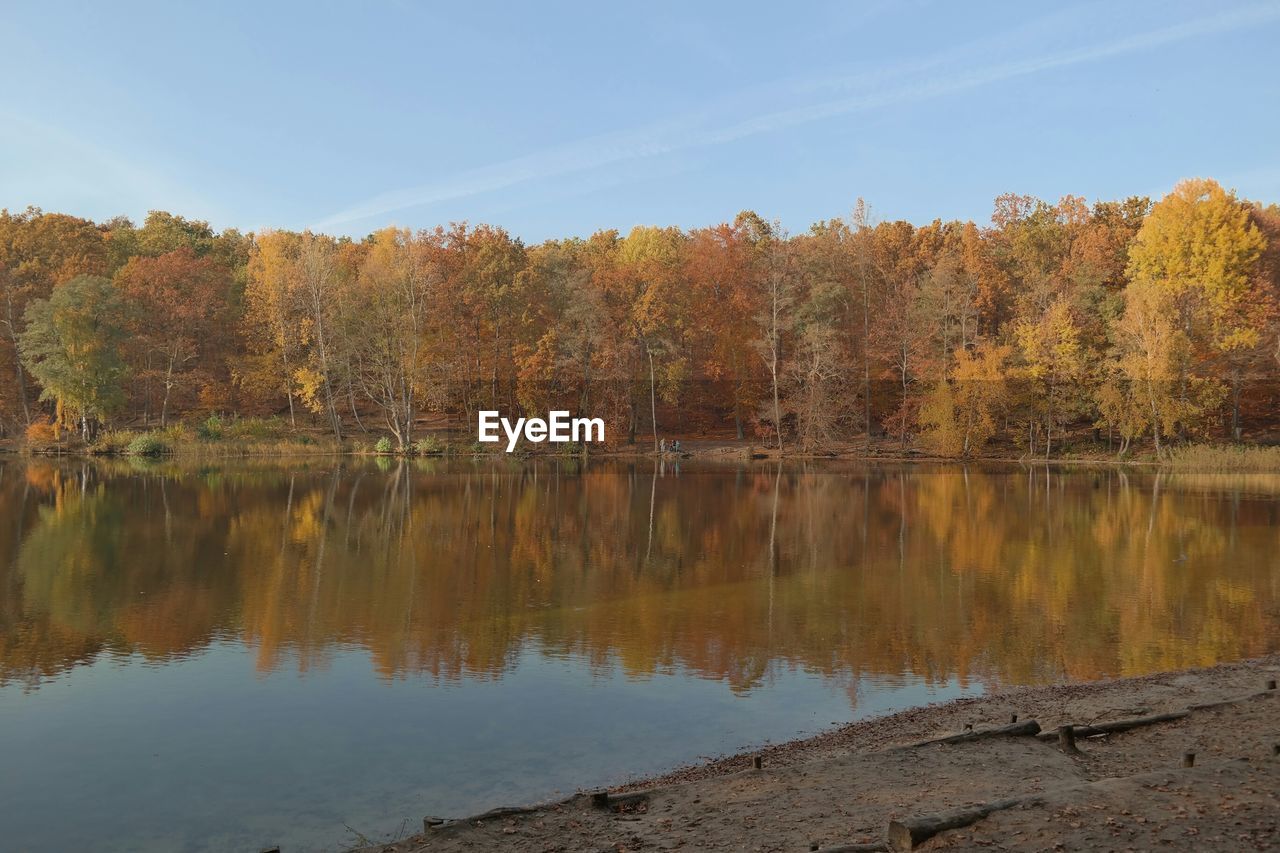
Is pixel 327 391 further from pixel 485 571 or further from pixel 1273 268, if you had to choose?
pixel 1273 268

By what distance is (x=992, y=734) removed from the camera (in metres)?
7.96

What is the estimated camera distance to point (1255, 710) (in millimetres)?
8586

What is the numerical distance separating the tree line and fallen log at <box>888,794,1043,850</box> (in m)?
Result: 49.5

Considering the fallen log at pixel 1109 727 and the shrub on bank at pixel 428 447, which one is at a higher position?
the shrub on bank at pixel 428 447

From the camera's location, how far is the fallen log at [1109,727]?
26.0 feet

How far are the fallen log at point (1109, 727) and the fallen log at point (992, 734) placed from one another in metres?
0.10

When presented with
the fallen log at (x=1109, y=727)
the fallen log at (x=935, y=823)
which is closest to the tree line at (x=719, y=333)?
the fallen log at (x=1109, y=727)

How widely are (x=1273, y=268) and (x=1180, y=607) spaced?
5573cm

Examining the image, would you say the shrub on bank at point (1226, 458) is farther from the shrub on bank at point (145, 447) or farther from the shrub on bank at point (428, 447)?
the shrub on bank at point (145, 447)

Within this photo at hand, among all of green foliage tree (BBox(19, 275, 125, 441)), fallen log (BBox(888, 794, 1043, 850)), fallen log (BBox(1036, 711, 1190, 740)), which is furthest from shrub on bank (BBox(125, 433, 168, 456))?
fallen log (BBox(888, 794, 1043, 850))

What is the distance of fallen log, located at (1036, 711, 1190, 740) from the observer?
7914 mm

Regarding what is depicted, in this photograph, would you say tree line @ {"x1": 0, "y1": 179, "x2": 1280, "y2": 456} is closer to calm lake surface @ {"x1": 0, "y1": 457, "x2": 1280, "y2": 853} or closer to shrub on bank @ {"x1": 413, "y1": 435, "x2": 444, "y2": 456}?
shrub on bank @ {"x1": 413, "y1": 435, "x2": 444, "y2": 456}

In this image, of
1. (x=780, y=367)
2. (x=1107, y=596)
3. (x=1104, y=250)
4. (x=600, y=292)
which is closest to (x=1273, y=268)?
(x=1104, y=250)

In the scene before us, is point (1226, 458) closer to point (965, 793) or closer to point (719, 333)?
point (719, 333)
